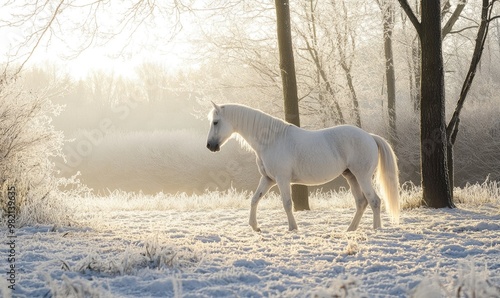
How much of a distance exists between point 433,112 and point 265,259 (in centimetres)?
524

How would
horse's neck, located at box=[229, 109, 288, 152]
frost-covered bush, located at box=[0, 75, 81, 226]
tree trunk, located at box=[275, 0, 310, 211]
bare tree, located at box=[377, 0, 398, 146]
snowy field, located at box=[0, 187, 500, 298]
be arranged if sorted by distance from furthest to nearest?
bare tree, located at box=[377, 0, 398, 146] < tree trunk, located at box=[275, 0, 310, 211] < frost-covered bush, located at box=[0, 75, 81, 226] < horse's neck, located at box=[229, 109, 288, 152] < snowy field, located at box=[0, 187, 500, 298]

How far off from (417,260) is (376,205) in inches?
86.6

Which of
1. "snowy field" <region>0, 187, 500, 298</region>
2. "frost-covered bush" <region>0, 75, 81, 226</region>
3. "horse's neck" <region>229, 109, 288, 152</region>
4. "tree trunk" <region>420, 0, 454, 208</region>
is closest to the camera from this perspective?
"snowy field" <region>0, 187, 500, 298</region>

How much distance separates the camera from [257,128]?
6.74 meters

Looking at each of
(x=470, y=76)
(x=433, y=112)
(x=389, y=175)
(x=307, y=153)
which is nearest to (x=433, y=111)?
(x=433, y=112)

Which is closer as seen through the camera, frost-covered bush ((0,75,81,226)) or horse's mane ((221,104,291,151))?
horse's mane ((221,104,291,151))

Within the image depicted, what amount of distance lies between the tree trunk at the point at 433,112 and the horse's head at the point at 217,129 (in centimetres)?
374

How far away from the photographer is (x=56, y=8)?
8.55 metres

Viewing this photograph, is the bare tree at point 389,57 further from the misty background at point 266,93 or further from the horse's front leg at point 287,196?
the horse's front leg at point 287,196

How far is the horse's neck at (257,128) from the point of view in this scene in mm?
6707

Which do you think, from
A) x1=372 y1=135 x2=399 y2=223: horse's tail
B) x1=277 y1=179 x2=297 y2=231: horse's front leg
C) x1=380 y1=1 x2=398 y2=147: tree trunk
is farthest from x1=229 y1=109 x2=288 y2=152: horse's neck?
x1=380 y1=1 x2=398 y2=147: tree trunk

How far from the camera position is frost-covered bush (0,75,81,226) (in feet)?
23.2

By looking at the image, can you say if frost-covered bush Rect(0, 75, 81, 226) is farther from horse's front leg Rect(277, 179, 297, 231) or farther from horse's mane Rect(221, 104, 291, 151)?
horse's front leg Rect(277, 179, 297, 231)

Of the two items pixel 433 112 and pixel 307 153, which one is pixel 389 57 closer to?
pixel 433 112
